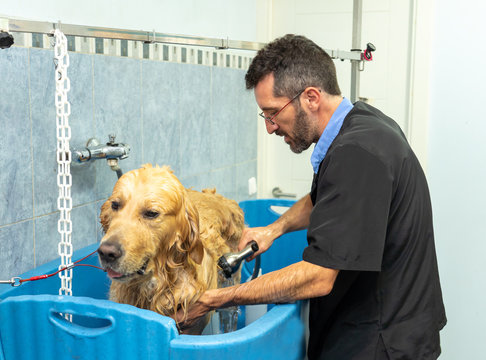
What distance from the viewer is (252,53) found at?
3.17 meters

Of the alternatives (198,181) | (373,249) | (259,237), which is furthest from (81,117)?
(373,249)

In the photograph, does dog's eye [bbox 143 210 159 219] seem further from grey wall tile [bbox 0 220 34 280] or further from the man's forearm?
grey wall tile [bbox 0 220 34 280]

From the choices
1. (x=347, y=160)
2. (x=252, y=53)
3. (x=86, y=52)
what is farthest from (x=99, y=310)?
(x=252, y=53)

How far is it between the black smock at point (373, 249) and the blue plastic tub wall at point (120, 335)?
0.17 m

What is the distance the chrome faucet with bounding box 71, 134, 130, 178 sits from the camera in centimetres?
175

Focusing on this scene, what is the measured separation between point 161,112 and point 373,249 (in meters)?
1.31

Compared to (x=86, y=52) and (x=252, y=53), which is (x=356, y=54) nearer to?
(x=252, y=53)

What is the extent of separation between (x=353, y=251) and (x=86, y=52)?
1.18 m

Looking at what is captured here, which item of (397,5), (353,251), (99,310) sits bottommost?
(99,310)

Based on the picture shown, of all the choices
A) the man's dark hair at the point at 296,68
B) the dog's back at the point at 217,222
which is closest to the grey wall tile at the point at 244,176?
the dog's back at the point at 217,222

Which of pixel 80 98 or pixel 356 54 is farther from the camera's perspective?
pixel 356 54

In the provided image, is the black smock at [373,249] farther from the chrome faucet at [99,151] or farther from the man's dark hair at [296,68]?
the chrome faucet at [99,151]

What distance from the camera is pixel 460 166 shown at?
3158 millimetres

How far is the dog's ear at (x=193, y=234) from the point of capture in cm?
152
